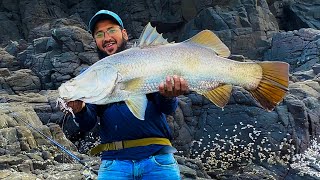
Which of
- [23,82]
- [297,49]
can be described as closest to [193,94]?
[23,82]

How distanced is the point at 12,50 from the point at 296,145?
62.3 feet

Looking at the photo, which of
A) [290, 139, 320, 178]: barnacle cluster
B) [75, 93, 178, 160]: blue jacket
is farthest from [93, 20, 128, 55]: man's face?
[290, 139, 320, 178]: barnacle cluster

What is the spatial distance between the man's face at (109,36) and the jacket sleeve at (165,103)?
1.64ft

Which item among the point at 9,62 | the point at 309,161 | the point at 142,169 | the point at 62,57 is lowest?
the point at 309,161

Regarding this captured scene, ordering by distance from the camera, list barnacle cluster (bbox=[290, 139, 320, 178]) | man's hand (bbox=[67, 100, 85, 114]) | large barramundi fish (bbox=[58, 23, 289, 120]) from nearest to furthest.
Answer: large barramundi fish (bbox=[58, 23, 289, 120])
man's hand (bbox=[67, 100, 85, 114])
barnacle cluster (bbox=[290, 139, 320, 178])

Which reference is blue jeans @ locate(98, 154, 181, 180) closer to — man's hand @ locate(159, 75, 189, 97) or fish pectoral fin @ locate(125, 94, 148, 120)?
fish pectoral fin @ locate(125, 94, 148, 120)

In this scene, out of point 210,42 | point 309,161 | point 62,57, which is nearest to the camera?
point 210,42

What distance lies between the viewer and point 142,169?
9.83 feet

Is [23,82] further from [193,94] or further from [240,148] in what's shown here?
[240,148]

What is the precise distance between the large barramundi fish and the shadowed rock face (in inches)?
50.9

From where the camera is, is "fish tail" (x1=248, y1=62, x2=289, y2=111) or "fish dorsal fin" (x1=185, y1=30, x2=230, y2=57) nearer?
"fish tail" (x1=248, y1=62, x2=289, y2=111)

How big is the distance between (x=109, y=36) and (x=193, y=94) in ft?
41.8

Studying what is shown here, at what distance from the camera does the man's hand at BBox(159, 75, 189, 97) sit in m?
2.73

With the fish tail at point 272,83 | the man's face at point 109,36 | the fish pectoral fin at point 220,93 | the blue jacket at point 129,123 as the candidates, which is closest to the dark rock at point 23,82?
the man's face at point 109,36
